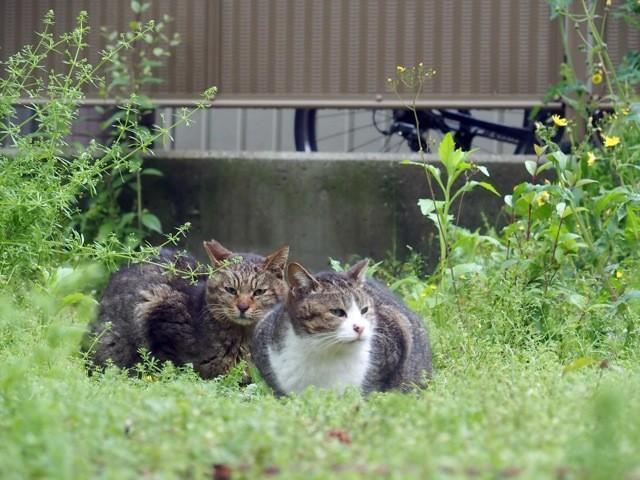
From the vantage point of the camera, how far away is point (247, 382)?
496 cm

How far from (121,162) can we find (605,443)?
3.01 metres

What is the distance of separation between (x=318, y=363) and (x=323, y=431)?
1.53 meters

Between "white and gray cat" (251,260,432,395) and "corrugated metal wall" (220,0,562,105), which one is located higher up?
"corrugated metal wall" (220,0,562,105)

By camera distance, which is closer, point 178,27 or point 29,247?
point 29,247

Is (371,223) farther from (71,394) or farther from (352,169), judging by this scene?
(71,394)

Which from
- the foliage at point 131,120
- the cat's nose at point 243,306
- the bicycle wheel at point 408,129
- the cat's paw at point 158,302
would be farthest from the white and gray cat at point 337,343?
the bicycle wheel at point 408,129

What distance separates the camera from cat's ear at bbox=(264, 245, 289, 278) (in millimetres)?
5309

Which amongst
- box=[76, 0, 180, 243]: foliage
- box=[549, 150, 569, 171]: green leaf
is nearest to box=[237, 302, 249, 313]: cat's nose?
box=[549, 150, 569, 171]: green leaf

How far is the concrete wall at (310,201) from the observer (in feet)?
23.4

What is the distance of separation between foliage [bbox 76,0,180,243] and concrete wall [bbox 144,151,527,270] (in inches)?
7.9

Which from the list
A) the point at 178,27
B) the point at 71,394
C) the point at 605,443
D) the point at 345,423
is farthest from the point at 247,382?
the point at 178,27

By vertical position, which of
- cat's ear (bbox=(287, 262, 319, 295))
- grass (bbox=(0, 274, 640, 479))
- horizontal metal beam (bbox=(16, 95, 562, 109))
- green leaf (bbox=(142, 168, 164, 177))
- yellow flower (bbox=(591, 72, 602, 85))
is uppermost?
yellow flower (bbox=(591, 72, 602, 85))

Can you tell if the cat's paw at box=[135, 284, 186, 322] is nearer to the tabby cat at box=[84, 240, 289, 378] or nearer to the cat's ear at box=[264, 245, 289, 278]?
the tabby cat at box=[84, 240, 289, 378]

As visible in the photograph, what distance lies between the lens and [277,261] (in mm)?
5328
